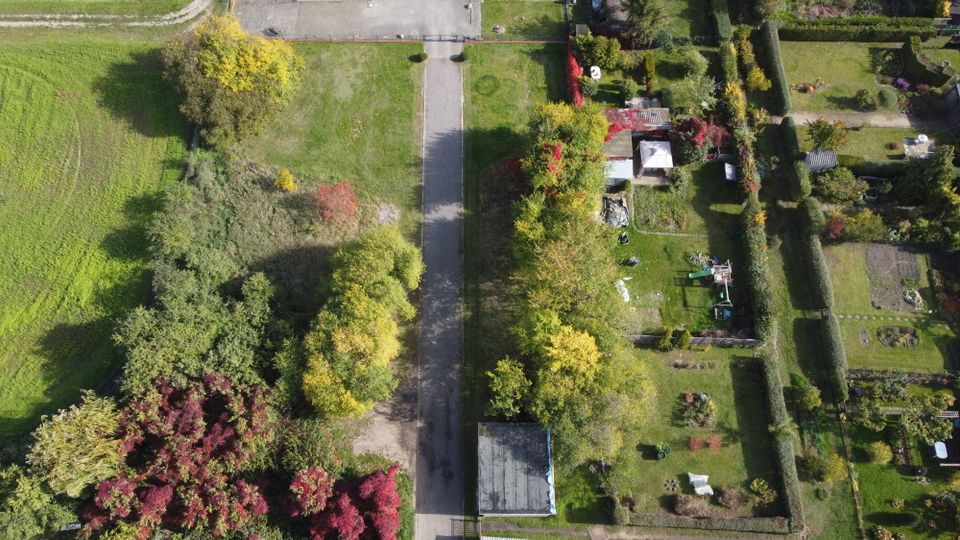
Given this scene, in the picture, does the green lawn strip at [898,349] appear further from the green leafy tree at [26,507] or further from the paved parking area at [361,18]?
the green leafy tree at [26,507]

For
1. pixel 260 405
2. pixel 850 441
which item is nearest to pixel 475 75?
pixel 260 405

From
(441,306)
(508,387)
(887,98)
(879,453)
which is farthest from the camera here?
(887,98)

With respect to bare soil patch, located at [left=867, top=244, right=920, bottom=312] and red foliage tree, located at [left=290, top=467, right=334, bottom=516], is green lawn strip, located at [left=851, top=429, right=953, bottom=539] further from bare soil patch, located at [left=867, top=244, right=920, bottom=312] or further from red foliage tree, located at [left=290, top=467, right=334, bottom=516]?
red foliage tree, located at [left=290, top=467, right=334, bottom=516]

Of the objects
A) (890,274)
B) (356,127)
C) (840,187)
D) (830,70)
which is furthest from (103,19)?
(890,274)

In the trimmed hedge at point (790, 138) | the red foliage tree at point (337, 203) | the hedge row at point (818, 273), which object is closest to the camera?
the hedge row at point (818, 273)

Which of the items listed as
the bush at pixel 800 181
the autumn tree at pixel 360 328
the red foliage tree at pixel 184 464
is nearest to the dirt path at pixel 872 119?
the bush at pixel 800 181

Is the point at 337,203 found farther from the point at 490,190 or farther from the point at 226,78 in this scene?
the point at 226,78
